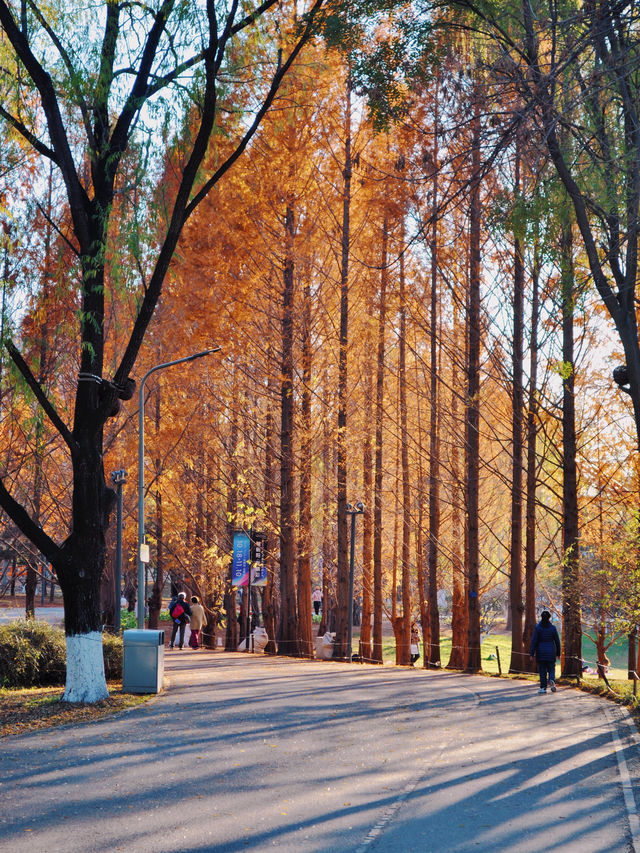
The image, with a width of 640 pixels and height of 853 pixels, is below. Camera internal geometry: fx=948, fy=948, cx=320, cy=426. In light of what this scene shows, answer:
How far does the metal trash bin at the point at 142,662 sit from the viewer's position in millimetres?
14602

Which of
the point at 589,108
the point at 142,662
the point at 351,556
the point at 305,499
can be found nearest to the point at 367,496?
the point at 351,556

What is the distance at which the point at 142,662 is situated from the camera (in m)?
14.6

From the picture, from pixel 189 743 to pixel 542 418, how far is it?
51.1 feet

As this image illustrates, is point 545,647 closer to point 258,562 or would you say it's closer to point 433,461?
point 433,461

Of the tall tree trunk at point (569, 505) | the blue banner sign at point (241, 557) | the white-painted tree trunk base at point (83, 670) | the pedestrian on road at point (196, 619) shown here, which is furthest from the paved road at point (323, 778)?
the pedestrian on road at point (196, 619)

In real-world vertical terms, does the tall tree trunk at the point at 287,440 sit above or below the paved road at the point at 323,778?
above

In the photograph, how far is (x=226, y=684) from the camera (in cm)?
1684

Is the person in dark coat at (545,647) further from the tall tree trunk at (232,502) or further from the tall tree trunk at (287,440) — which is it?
the tall tree trunk at (232,502)

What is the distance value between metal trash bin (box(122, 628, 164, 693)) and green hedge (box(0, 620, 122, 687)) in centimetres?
248

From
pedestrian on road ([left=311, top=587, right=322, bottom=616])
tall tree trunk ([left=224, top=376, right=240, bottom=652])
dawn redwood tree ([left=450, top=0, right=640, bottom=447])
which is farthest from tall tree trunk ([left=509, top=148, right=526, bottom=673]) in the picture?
pedestrian on road ([left=311, top=587, right=322, bottom=616])

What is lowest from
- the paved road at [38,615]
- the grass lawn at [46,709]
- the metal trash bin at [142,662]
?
the paved road at [38,615]

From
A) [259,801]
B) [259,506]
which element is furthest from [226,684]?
[259,506]

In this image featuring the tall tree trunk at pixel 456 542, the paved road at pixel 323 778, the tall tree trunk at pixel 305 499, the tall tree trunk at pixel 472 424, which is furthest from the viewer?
the tall tree trunk at pixel 456 542

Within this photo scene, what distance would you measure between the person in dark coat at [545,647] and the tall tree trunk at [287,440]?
925cm
